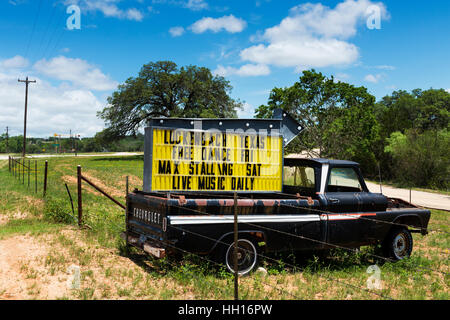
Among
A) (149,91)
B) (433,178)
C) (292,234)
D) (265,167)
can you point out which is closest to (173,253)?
(292,234)

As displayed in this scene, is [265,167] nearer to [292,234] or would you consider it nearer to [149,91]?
[292,234]

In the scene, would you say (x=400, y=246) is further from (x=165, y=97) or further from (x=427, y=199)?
(x=165, y=97)

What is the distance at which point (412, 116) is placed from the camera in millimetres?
66750

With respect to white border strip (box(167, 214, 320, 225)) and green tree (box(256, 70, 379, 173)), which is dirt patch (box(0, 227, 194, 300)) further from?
green tree (box(256, 70, 379, 173))

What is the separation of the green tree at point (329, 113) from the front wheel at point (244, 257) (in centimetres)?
2481

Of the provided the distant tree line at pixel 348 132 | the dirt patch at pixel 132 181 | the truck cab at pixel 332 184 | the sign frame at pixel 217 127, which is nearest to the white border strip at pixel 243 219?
the truck cab at pixel 332 184

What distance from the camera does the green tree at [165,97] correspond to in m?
51.2

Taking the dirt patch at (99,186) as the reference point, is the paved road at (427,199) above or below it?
below

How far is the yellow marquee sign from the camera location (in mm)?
6879

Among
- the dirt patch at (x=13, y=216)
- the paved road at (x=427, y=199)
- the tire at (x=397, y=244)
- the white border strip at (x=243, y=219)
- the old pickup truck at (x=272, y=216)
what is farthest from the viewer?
the paved road at (x=427, y=199)

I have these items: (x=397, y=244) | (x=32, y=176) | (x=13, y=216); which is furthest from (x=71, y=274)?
(x=32, y=176)

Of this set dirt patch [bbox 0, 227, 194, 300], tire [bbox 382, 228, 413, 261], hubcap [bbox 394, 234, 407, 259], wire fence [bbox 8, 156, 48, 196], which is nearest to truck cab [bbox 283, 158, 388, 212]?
tire [bbox 382, 228, 413, 261]

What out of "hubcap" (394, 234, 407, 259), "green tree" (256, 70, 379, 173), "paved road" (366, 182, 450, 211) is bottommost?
"paved road" (366, 182, 450, 211)

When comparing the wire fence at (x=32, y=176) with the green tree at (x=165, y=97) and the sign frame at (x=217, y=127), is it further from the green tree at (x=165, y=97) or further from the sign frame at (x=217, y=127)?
the green tree at (x=165, y=97)
